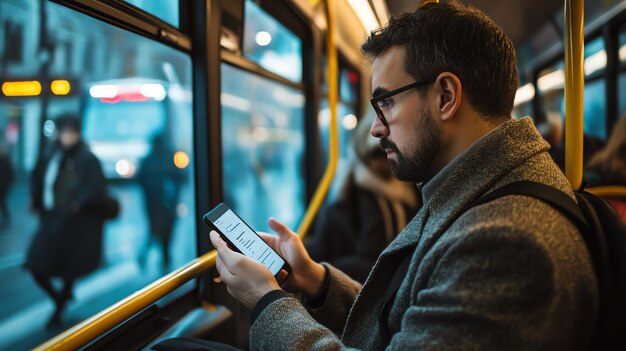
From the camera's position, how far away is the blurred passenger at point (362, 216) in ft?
10.4

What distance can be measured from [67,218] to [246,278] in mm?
3596

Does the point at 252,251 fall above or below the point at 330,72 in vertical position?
below

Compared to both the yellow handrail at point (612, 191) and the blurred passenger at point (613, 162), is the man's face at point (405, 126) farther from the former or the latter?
the blurred passenger at point (613, 162)

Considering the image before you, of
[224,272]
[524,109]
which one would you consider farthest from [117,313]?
[524,109]

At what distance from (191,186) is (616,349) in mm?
1771

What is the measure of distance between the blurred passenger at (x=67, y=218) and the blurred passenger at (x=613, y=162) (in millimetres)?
3768

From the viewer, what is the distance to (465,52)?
4.00 feet

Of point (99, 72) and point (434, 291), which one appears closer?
point (434, 291)

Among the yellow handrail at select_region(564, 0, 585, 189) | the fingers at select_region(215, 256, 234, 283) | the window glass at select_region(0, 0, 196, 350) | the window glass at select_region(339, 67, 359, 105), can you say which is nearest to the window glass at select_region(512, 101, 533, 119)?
the window glass at select_region(339, 67, 359, 105)

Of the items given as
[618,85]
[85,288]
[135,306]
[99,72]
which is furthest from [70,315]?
[618,85]

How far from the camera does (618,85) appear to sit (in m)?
3.34

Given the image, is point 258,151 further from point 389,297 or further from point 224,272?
point 389,297

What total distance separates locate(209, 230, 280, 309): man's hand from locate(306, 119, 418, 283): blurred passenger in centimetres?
184

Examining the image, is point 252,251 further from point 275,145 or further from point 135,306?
point 275,145
